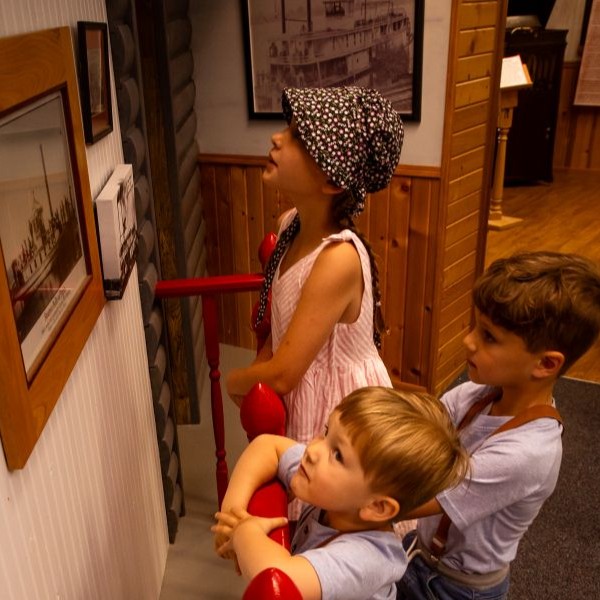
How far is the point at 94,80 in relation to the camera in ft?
4.51

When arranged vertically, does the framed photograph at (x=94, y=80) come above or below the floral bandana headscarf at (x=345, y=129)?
above

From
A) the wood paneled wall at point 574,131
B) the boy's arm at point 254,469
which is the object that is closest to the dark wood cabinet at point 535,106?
the wood paneled wall at point 574,131

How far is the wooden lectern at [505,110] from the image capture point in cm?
546

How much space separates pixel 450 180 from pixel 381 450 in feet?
7.06

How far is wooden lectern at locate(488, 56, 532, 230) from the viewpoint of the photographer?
215 inches

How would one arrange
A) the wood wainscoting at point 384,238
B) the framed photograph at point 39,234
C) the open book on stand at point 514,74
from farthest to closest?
the open book on stand at point 514,74
the wood wainscoting at point 384,238
the framed photograph at point 39,234

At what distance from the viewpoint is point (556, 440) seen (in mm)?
1257

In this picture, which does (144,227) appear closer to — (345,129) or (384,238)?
(345,129)

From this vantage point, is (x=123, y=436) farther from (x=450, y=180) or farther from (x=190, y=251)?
(x=450, y=180)

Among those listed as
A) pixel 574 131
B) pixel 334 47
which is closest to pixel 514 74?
pixel 574 131

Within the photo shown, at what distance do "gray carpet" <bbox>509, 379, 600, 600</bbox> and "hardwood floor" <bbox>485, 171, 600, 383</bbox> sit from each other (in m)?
1.15

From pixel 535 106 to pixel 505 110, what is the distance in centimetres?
147

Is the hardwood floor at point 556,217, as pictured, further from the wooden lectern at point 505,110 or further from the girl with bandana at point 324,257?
the girl with bandana at point 324,257

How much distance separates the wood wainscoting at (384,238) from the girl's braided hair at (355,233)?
1.03 metres
